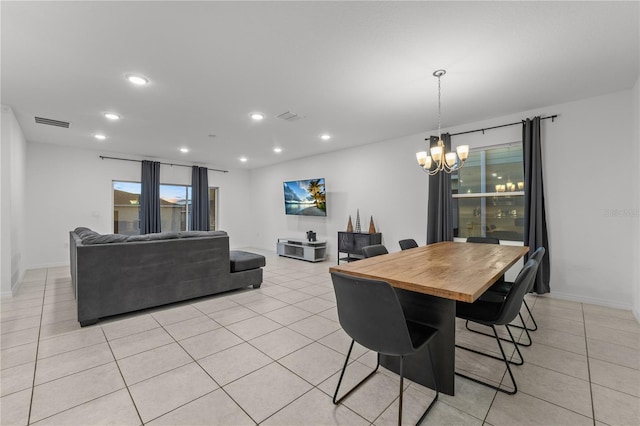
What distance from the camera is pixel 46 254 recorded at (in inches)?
225

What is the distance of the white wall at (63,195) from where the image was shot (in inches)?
220

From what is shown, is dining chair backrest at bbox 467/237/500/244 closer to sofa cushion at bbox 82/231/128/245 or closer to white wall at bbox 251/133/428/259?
white wall at bbox 251/133/428/259

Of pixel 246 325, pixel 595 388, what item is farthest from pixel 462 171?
pixel 246 325

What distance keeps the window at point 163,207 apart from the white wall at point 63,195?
192 millimetres

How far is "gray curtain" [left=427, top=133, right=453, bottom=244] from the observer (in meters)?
4.51

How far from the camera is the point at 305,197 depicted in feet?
22.9

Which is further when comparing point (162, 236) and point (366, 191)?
point (366, 191)

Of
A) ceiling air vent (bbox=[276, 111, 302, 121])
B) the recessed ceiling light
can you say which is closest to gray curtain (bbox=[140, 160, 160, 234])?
the recessed ceiling light

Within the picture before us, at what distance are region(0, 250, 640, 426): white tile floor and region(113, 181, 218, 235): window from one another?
394 centimetres

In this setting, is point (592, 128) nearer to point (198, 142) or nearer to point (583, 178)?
point (583, 178)

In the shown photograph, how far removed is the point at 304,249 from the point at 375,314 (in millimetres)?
5176

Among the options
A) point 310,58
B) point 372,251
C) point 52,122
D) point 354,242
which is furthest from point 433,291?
point 52,122

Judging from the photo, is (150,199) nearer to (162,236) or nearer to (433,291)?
(162,236)

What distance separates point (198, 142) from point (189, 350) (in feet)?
14.5
